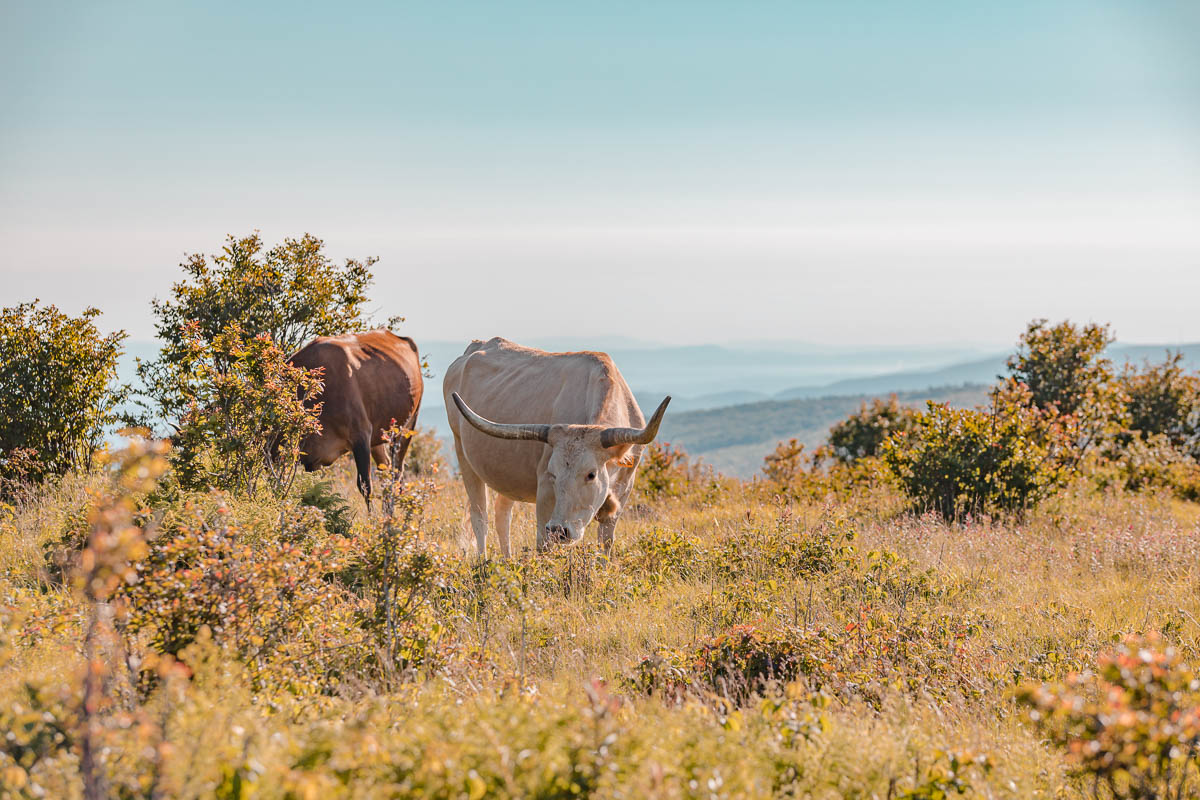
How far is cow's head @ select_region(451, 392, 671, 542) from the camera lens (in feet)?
24.8

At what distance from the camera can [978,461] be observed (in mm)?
11430

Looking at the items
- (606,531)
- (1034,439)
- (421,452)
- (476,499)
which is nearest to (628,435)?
(606,531)

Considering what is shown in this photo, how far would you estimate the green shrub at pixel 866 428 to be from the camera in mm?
23250

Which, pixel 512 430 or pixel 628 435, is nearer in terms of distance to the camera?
pixel 628 435

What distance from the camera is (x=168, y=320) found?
12.5m

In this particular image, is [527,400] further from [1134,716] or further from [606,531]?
[1134,716]

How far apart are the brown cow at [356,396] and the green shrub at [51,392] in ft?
10.1

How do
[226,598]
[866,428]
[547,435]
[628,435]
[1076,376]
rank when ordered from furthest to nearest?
[866,428], [1076,376], [547,435], [628,435], [226,598]

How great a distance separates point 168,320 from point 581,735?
11.6m

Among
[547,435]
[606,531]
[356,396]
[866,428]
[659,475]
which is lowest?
[866,428]

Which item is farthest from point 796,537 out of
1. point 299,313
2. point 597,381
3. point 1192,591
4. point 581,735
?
point 299,313

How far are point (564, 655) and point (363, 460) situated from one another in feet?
21.0

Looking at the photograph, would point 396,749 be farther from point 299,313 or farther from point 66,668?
point 299,313

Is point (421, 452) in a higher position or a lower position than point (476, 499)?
lower
